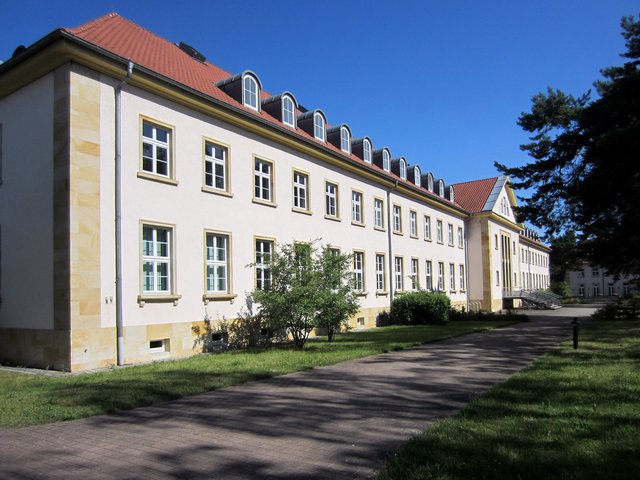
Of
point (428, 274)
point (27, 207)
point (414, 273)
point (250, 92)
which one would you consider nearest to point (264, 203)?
point (250, 92)

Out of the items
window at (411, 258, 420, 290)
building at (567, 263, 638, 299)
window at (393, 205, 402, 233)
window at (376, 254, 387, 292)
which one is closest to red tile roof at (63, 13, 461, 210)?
window at (376, 254, 387, 292)

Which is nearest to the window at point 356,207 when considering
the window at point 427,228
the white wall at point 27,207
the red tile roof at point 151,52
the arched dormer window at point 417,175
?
the red tile roof at point 151,52

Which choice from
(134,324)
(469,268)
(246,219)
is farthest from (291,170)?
(469,268)

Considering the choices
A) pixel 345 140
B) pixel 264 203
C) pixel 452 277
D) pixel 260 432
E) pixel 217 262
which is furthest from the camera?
pixel 452 277

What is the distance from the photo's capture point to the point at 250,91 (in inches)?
765

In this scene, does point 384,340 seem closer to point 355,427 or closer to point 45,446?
point 355,427

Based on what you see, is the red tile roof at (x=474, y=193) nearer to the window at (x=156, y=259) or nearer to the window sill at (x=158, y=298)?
the window at (x=156, y=259)

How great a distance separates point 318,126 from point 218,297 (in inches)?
423

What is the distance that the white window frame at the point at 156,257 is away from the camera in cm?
1423

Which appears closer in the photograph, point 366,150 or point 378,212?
point 378,212

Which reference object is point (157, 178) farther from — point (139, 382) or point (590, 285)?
point (590, 285)

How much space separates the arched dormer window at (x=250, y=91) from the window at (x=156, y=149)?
14.7 feet

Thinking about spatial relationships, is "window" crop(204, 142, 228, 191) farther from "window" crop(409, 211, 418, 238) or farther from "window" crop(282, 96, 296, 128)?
"window" crop(409, 211, 418, 238)

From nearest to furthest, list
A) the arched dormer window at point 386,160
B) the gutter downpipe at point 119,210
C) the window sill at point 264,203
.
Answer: the gutter downpipe at point 119,210
the window sill at point 264,203
the arched dormer window at point 386,160
